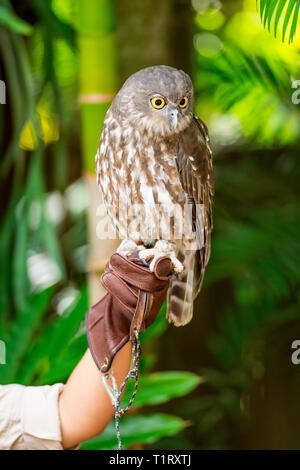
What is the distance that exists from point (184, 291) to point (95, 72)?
0.28 m

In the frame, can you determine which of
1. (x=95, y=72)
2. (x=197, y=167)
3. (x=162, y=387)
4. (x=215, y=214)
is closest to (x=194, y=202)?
(x=197, y=167)

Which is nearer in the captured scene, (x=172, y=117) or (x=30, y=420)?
(x=172, y=117)

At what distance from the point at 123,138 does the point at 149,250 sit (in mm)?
122

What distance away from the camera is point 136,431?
3.23 feet

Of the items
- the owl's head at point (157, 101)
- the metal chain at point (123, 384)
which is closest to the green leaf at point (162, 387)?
the metal chain at point (123, 384)

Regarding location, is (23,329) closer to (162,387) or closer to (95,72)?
(162,387)

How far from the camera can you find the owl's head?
1.81ft

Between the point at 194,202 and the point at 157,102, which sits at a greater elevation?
the point at 157,102

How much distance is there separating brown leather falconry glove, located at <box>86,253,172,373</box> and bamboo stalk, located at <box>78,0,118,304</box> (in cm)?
10

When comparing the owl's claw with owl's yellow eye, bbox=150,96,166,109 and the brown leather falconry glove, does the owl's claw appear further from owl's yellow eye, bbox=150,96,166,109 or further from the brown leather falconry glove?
owl's yellow eye, bbox=150,96,166,109

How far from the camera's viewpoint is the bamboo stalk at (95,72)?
2.21 ft

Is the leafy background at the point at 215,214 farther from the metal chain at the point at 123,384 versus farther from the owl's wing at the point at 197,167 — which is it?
the metal chain at the point at 123,384

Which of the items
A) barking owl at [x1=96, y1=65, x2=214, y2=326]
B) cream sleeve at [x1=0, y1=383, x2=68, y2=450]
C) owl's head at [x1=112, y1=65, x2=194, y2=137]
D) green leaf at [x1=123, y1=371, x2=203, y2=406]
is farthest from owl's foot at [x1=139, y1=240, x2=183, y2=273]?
green leaf at [x1=123, y1=371, x2=203, y2=406]

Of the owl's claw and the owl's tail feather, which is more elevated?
the owl's claw
